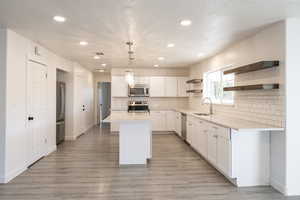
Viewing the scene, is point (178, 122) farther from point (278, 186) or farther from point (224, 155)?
point (278, 186)

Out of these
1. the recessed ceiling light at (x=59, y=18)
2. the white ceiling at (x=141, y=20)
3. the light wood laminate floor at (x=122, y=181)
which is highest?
the white ceiling at (x=141, y=20)

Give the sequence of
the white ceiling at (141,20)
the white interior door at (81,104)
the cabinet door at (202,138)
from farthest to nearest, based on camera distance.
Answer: the white interior door at (81,104), the cabinet door at (202,138), the white ceiling at (141,20)

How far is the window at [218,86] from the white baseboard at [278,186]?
6.00 feet

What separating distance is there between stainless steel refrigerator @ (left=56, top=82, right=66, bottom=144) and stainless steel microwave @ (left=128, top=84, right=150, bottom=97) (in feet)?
7.59

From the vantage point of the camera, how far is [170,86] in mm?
7633

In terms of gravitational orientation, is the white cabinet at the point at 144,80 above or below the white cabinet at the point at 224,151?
above

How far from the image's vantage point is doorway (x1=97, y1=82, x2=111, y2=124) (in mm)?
9912

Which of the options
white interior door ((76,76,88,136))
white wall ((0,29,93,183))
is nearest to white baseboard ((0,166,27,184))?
white wall ((0,29,93,183))

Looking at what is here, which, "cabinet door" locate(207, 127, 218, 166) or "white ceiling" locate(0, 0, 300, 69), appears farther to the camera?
"cabinet door" locate(207, 127, 218, 166)

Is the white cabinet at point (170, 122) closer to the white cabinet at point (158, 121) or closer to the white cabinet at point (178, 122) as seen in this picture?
the white cabinet at point (158, 121)

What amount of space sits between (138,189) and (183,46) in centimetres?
307

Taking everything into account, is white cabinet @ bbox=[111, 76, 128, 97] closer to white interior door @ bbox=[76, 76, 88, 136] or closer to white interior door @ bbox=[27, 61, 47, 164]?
white interior door @ bbox=[76, 76, 88, 136]

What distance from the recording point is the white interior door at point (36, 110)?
4.00m

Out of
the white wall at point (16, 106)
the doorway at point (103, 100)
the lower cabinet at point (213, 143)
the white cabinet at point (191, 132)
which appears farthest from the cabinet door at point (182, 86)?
the white wall at point (16, 106)
